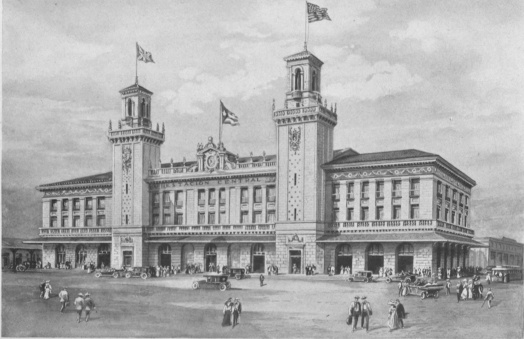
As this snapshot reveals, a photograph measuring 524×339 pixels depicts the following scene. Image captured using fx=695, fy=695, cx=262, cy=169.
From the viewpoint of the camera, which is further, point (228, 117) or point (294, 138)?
point (294, 138)

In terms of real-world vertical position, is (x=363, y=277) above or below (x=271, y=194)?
below

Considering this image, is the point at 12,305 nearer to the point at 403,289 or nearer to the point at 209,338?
the point at 209,338

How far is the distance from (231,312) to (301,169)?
18188 mm

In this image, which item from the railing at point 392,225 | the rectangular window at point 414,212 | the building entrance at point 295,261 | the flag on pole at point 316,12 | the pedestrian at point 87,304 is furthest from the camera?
the building entrance at point 295,261

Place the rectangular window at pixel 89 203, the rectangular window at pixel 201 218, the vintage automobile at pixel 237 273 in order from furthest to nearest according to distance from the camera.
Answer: the rectangular window at pixel 89 203 < the rectangular window at pixel 201 218 < the vintage automobile at pixel 237 273

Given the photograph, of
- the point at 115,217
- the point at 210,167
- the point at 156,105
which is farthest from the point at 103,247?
the point at 156,105

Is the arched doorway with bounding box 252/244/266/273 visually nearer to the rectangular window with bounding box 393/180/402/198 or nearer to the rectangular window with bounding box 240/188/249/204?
the rectangular window with bounding box 240/188/249/204

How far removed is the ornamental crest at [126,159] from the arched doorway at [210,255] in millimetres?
9796

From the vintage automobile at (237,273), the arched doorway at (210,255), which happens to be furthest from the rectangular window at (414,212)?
the arched doorway at (210,255)

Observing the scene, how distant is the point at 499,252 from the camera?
4528cm

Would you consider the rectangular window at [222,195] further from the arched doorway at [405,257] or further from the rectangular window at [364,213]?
the arched doorway at [405,257]

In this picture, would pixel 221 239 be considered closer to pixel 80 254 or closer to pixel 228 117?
pixel 228 117

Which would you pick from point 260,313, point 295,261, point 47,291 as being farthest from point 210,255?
point 260,313

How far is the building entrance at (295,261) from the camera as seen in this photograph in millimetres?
49875
